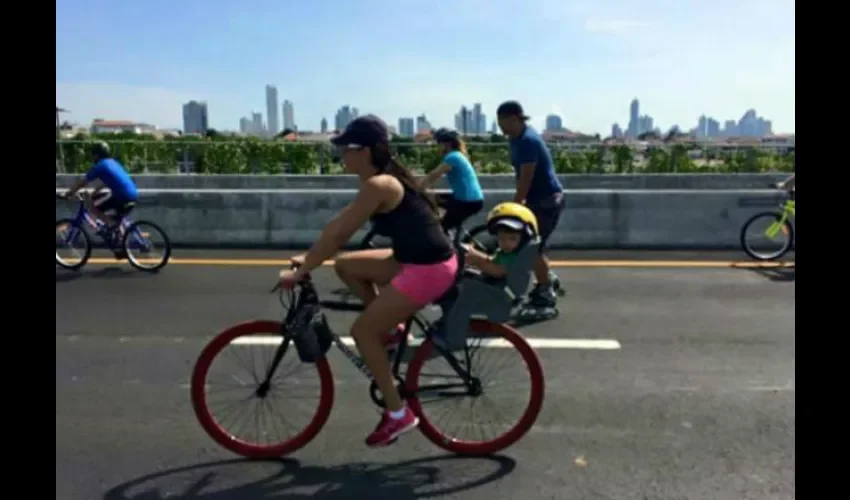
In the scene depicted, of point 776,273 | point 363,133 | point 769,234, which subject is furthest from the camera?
point 769,234

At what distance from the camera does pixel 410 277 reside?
413cm

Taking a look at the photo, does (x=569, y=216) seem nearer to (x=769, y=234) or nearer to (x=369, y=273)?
(x=769, y=234)

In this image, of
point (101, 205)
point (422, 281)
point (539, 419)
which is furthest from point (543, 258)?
point (101, 205)

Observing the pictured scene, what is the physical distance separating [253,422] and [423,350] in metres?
1.13

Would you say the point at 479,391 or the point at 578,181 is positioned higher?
the point at 578,181

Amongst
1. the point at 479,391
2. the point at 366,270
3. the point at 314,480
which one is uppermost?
the point at 366,270

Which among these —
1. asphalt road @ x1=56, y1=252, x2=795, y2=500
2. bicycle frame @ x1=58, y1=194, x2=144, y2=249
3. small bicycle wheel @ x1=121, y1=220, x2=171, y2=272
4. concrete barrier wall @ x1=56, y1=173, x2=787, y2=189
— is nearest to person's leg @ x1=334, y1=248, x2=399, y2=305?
asphalt road @ x1=56, y1=252, x2=795, y2=500

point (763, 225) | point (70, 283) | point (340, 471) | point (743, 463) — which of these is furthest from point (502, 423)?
point (763, 225)

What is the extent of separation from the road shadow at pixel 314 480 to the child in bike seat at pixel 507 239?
108 cm

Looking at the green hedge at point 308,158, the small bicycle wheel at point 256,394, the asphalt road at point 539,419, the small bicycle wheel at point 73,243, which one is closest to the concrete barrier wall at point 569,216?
the small bicycle wheel at point 73,243

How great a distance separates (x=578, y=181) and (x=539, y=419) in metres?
20.4

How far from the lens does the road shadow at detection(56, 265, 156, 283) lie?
379 inches

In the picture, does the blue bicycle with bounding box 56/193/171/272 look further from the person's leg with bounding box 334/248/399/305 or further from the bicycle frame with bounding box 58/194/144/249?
the person's leg with bounding box 334/248/399/305

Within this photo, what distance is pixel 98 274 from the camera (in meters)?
9.86
